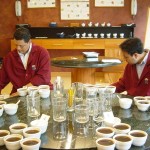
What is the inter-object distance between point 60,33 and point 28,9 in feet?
3.32

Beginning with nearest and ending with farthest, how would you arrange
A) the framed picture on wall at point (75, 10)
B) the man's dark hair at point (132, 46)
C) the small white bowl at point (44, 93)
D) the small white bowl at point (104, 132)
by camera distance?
the small white bowl at point (104, 132) → the small white bowl at point (44, 93) → the man's dark hair at point (132, 46) → the framed picture on wall at point (75, 10)

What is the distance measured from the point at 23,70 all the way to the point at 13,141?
5.56 feet

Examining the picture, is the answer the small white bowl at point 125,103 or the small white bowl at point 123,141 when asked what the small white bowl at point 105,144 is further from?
the small white bowl at point 125,103

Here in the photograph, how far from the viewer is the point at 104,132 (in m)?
1.69

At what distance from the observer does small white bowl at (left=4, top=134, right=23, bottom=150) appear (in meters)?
1.55

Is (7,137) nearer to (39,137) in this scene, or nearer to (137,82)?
(39,137)

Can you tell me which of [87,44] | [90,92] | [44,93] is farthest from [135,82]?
[87,44]

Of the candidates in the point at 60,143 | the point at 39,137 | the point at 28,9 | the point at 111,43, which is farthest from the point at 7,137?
the point at 28,9

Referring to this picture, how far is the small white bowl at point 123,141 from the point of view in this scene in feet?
5.01

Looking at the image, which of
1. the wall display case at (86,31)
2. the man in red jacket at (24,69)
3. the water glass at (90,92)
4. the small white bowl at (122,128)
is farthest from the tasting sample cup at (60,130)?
the wall display case at (86,31)

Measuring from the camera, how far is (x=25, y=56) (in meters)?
3.22

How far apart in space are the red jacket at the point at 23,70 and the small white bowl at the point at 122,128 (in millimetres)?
1563

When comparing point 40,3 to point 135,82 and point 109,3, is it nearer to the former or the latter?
point 109,3

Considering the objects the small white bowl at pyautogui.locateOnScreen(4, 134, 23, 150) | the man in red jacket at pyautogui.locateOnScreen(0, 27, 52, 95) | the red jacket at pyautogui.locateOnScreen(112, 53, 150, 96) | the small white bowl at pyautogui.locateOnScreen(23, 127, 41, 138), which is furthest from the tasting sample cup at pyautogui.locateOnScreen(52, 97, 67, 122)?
the man in red jacket at pyautogui.locateOnScreen(0, 27, 52, 95)
